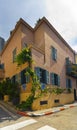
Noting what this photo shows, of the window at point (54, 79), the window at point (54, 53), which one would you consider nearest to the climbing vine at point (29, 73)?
the window at point (54, 79)

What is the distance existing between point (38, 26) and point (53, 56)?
3.72 meters

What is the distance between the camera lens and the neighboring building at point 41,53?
1881 centimetres

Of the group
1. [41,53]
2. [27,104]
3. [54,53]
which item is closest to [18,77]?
[41,53]

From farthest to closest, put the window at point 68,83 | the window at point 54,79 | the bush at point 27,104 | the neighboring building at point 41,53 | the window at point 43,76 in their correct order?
1. the window at point 68,83
2. the window at point 54,79
3. the neighboring building at point 41,53
4. the window at point 43,76
5. the bush at point 27,104

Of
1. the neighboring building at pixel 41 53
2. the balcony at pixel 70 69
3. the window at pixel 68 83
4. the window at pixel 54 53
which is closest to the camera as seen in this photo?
the neighboring building at pixel 41 53

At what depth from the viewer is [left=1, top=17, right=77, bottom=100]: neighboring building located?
18812 mm

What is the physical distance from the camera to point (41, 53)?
19.3 metres

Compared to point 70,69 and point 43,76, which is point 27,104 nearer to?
point 43,76

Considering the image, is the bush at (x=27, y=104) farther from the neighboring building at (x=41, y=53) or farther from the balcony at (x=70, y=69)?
the balcony at (x=70, y=69)

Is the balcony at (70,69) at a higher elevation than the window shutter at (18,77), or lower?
higher

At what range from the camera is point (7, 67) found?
23.5 m

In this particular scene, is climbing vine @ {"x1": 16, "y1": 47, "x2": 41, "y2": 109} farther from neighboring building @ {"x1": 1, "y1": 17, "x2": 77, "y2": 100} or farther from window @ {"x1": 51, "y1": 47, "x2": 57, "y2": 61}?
window @ {"x1": 51, "y1": 47, "x2": 57, "y2": 61}

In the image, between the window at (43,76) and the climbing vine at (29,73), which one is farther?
the window at (43,76)

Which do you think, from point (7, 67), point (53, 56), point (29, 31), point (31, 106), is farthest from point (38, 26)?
point (31, 106)
